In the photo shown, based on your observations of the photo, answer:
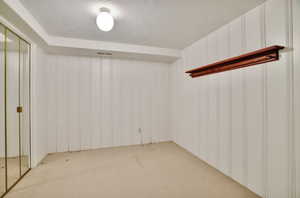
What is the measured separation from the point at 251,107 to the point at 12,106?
4.18 m

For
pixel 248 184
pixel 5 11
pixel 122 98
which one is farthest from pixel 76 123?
pixel 248 184

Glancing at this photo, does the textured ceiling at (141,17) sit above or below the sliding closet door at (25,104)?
above

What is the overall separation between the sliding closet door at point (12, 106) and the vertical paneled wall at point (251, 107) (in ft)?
10.6

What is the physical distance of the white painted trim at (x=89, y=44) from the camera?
198 centimetres

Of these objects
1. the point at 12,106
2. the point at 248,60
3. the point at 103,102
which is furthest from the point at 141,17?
the point at 12,106

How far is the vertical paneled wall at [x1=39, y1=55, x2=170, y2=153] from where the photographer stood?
336 centimetres

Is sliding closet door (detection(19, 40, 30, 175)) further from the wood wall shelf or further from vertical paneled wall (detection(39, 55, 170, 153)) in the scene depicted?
the wood wall shelf

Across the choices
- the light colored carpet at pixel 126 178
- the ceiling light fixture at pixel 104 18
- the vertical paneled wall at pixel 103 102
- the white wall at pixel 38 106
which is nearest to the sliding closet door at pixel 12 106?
the white wall at pixel 38 106

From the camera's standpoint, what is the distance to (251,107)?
193cm

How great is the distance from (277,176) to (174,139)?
2511 mm

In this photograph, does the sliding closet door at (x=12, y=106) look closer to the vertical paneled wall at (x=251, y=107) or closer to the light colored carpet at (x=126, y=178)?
the light colored carpet at (x=126, y=178)

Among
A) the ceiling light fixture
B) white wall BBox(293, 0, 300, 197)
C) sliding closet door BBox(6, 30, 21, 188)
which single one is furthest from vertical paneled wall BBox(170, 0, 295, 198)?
sliding closet door BBox(6, 30, 21, 188)

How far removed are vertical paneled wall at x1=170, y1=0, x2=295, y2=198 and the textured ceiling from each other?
273 millimetres

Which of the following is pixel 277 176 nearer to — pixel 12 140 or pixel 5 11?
pixel 5 11
